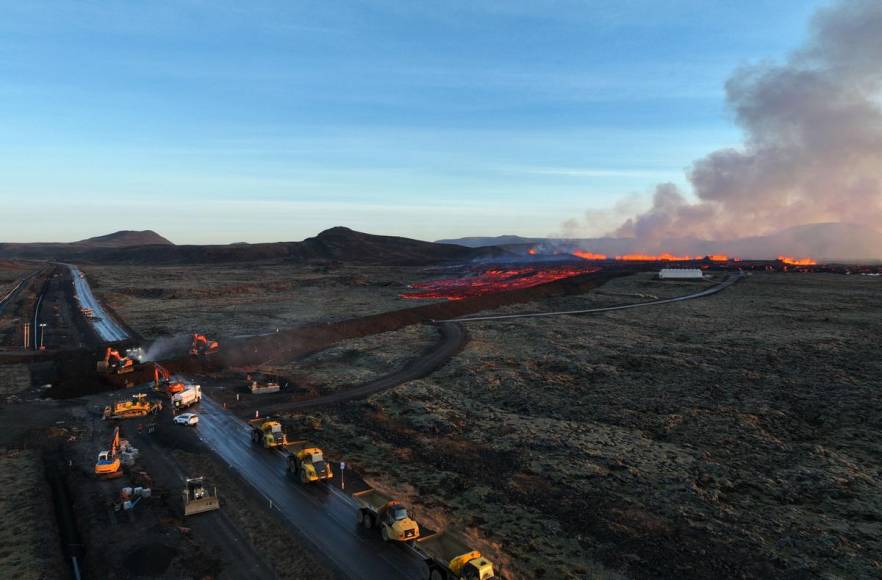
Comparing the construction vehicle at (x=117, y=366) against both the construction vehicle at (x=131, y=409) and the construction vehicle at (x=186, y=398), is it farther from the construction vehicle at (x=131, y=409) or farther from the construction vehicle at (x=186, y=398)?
the construction vehicle at (x=186, y=398)

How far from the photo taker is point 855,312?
9481cm

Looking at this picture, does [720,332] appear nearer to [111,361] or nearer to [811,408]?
[811,408]

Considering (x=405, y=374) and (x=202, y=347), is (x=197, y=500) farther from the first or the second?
(x=202, y=347)

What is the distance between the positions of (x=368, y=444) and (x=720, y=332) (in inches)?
2474

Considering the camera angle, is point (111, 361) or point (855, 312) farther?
point (855, 312)

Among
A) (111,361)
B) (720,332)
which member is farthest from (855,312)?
(111,361)

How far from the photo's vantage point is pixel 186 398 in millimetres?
44000

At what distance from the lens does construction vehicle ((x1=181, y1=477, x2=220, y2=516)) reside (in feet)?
84.8

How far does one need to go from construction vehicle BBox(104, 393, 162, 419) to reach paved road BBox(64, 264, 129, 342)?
38.2 metres

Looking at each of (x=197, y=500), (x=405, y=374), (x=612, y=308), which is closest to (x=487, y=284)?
(x=612, y=308)

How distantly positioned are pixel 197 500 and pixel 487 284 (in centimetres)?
12838

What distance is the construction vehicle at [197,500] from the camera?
2586cm

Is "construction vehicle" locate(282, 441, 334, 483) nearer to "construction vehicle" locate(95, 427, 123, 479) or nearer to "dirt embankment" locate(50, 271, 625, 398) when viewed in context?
"construction vehicle" locate(95, 427, 123, 479)

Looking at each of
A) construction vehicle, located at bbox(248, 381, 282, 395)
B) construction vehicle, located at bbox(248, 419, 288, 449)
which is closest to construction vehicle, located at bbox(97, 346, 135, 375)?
construction vehicle, located at bbox(248, 381, 282, 395)
